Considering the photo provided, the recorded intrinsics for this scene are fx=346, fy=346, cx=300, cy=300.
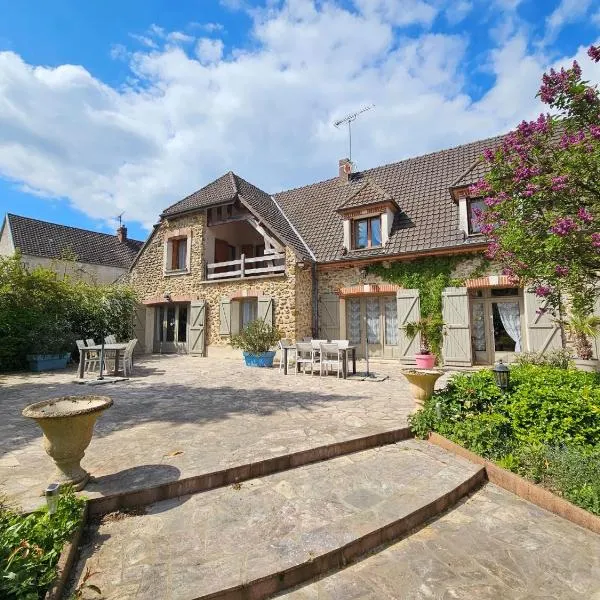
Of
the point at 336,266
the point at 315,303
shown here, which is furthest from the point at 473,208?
the point at 315,303

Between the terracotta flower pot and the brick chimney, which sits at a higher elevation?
the brick chimney

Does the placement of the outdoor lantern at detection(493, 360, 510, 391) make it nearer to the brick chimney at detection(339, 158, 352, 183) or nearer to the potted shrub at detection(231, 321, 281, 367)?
the potted shrub at detection(231, 321, 281, 367)

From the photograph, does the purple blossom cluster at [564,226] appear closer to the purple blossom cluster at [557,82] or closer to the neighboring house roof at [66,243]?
the purple blossom cluster at [557,82]

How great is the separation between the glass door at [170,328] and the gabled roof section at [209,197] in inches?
155

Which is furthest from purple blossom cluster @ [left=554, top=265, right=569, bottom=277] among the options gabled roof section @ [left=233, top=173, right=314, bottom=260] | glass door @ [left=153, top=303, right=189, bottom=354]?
glass door @ [left=153, top=303, right=189, bottom=354]

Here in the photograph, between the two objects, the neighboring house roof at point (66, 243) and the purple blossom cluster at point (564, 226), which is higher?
the neighboring house roof at point (66, 243)

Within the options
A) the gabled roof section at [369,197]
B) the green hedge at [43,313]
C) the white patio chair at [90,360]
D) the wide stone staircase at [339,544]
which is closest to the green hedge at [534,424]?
the wide stone staircase at [339,544]

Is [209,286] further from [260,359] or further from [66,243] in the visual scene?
[66,243]

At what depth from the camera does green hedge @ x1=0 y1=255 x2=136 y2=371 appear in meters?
10.0

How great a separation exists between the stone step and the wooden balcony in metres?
8.78

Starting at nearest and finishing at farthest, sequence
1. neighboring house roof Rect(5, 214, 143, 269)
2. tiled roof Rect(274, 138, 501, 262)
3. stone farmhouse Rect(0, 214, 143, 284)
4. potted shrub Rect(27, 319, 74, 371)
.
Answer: potted shrub Rect(27, 319, 74, 371), tiled roof Rect(274, 138, 501, 262), stone farmhouse Rect(0, 214, 143, 284), neighboring house roof Rect(5, 214, 143, 269)

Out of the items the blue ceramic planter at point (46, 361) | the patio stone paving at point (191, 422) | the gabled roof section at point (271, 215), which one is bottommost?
the patio stone paving at point (191, 422)

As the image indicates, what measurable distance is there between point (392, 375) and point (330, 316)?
3617mm

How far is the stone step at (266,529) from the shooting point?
83.0 inches
